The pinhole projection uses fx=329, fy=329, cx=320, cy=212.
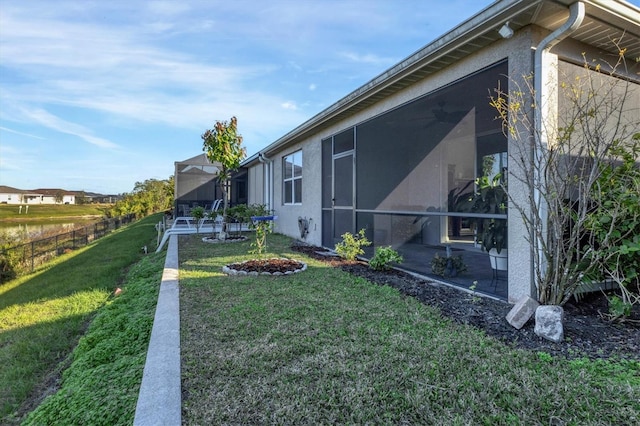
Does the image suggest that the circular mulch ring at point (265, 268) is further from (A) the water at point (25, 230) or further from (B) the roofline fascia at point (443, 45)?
(A) the water at point (25, 230)

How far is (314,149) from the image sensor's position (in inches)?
347

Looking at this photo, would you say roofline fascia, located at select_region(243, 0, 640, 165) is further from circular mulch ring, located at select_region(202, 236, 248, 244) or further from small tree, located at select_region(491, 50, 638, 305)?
circular mulch ring, located at select_region(202, 236, 248, 244)

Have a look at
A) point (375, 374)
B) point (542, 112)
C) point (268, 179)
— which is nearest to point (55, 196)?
point (268, 179)

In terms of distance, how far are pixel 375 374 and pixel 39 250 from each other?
1464cm

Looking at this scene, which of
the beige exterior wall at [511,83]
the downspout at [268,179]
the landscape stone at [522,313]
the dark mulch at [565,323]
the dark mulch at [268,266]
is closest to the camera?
the dark mulch at [565,323]

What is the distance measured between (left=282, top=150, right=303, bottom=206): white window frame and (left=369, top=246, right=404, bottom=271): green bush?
16.1 feet

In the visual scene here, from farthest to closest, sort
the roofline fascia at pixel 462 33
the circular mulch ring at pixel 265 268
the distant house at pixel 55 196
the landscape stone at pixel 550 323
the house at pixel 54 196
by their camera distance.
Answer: the distant house at pixel 55 196
the house at pixel 54 196
the circular mulch ring at pixel 265 268
the roofline fascia at pixel 462 33
the landscape stone at pixel 550 323

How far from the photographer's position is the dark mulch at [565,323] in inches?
101

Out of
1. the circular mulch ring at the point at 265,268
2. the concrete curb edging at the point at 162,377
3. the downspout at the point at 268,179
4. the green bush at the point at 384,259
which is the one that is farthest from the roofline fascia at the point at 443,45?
the downspout at the point at 268,179

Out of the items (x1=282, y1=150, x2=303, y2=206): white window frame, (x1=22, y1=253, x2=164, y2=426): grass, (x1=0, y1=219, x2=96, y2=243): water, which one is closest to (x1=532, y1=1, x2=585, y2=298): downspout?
(x1=22, y1=253, x2=164, y2=426): grass

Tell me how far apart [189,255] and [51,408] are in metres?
5.16

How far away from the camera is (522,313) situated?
9.80ft

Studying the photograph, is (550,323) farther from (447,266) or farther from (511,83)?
(511,83)

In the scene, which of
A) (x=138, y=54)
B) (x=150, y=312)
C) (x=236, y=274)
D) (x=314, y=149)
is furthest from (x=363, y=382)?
(x=138, y=54)
